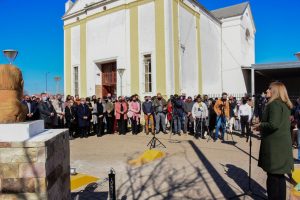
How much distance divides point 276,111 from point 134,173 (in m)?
4.05

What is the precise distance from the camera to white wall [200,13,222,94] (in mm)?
22625

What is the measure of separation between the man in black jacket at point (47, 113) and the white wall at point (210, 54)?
13421 millimetres

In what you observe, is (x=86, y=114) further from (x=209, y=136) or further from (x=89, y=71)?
(x=89, y=71)

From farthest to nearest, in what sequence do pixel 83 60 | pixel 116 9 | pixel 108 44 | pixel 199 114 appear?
pixel 83 60
pixel 108 44
pixel 116 9
pixel 199 114

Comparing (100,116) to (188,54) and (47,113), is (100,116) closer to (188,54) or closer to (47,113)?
(47,113)

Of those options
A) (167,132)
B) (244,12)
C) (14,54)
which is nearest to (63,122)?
(14,54)

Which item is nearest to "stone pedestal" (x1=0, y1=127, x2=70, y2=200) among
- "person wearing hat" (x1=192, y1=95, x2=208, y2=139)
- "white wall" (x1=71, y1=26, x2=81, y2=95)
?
"person wearing hat" (x1=192, y1=95, x2=208, y2=139)

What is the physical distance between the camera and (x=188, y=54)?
2002 cm

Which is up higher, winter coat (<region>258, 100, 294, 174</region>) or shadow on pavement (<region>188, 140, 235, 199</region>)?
winter coat (<region>258, 100, 294, 174</region>)

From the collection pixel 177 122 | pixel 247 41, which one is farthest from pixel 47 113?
pixel 247 41

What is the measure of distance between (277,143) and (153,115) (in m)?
10.2

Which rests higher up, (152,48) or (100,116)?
(152,48)

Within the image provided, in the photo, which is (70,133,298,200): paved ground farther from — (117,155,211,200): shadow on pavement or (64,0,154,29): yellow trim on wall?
(64,0,154,29): yellow trim on wall

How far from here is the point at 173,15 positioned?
58.7 ft
